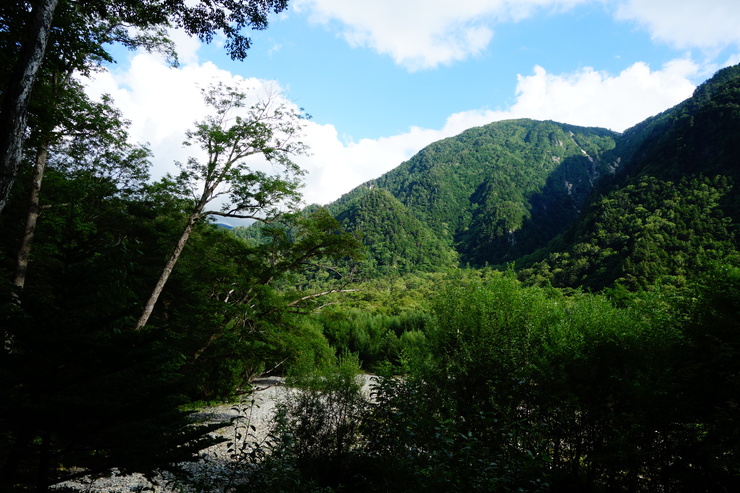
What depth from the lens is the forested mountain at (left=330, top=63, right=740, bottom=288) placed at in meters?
50.7

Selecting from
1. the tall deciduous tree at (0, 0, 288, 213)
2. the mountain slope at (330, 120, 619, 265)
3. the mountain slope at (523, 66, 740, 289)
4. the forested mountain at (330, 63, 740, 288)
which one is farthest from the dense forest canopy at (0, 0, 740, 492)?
the mountain slope at (330, 120, 619, 265)

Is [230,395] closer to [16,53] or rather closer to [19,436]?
[16,53]

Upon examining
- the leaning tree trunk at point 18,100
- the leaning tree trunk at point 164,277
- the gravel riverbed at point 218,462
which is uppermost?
the leaning tree trunk at point 18,100

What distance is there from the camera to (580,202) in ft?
534

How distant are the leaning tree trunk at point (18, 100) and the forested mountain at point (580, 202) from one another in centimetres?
1034

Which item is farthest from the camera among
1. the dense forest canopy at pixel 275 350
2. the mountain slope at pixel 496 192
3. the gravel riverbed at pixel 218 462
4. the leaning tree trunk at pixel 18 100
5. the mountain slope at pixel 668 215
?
the mountain slope at pixel 496 192

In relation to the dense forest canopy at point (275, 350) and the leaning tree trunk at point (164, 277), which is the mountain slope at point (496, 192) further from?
the leaning tree trunk at point (164, 277)

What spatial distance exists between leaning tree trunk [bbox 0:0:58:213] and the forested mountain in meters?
10.3

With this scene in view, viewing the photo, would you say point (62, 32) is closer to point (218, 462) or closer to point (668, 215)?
point (218, 462)

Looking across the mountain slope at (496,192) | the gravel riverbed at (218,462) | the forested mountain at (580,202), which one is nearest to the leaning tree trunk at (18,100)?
the gravel riverbed at (218,462)

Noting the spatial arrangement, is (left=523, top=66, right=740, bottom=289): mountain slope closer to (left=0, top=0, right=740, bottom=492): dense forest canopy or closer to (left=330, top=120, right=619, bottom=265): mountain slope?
(left=0, top=0, right=740, bottom=492): dense forest canopy

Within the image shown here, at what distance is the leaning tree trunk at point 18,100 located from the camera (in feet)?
10.9

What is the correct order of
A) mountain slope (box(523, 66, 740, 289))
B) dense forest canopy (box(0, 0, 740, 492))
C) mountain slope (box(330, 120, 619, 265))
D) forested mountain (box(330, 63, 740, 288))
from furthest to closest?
mountain slope (box(330, 120, 619, 265)) → forested mountain (box(330, 63, 740, 288)) → mountain slope (box(523, 66, 740, 289)) → dense forest canopy (box(0, 0, 740, 492))

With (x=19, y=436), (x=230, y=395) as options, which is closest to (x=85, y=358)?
(x=19, y=436)
